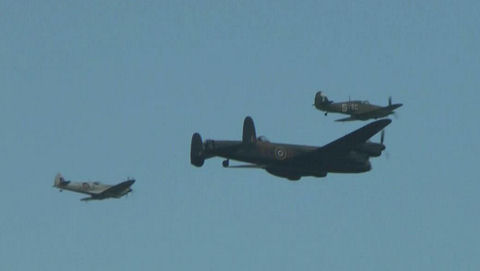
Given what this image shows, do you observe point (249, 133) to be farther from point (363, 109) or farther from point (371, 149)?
point (363, 109)

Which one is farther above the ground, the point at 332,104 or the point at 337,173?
the point at 332,104

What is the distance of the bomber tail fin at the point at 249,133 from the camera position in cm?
7294

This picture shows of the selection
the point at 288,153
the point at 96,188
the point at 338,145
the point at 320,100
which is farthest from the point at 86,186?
the point at 338,145

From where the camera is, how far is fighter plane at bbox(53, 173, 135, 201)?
12119cm

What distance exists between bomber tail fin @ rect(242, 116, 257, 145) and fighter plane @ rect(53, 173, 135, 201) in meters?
48.4

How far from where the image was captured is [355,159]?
74.2m

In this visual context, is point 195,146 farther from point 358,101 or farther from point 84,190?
point 84,190

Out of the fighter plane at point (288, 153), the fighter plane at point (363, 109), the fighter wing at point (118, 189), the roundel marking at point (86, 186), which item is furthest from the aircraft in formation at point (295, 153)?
the roundel marking at point (86, 186)

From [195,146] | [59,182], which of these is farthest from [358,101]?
[59,182]

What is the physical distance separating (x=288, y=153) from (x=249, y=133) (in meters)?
2.74

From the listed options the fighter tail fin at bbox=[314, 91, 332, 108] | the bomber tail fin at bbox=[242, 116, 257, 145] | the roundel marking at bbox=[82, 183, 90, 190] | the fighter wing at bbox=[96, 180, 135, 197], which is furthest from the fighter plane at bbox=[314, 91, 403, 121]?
the roundel marking at bbox=[82, 183, 90, 190]

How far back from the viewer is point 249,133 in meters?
73.1

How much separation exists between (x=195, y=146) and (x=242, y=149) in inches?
123

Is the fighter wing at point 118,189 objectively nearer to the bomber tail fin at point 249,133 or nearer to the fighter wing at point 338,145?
the bomber tail fin at point 249,133
